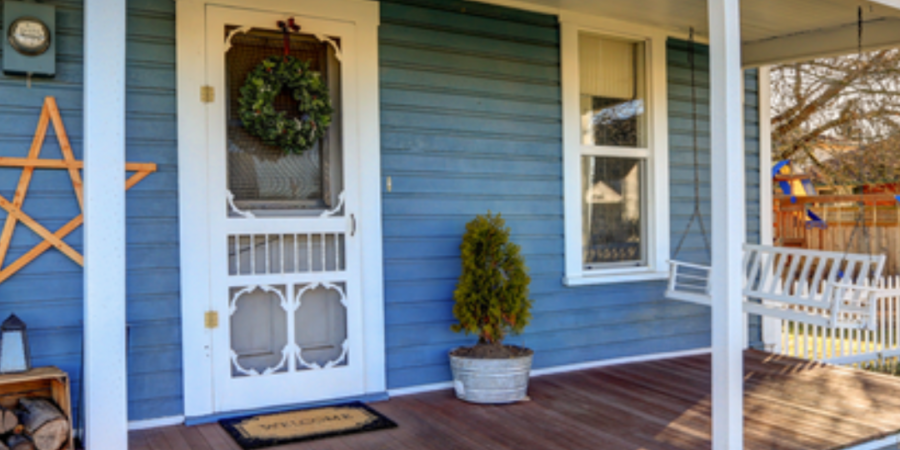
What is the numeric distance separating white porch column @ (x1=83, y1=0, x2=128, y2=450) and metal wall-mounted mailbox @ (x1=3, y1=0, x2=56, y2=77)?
1360 millimetres

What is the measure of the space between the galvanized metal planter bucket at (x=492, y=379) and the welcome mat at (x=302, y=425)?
1.77 feet

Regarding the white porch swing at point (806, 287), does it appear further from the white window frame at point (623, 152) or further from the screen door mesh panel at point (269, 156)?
the screen door mesh panel at point (269, 156)

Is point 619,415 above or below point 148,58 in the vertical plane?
below

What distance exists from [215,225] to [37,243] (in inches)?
31.1

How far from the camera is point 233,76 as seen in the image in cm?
376

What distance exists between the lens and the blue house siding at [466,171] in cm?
419

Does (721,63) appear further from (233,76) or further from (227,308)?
(227,308)

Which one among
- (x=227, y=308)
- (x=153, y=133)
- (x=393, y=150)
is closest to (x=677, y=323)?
(x=393, y=150)

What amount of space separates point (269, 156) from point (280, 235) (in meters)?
0.42

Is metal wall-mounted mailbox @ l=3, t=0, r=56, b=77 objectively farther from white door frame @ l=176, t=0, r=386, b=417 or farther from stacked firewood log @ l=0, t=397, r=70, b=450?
stacked firewood log @ l=0, t=397, r=70, b=450

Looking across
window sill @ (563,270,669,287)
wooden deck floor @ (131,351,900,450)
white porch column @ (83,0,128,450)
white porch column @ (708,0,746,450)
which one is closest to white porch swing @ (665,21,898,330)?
window sill @ (563,270,669,287)

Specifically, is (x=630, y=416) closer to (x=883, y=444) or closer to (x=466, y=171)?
(x=883, y=444)

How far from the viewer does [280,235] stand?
12.7ft

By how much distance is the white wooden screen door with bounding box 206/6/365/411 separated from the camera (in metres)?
3.70
